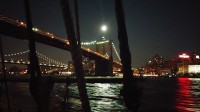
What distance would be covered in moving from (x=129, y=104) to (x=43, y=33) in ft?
258

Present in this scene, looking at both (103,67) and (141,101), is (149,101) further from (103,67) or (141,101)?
(103,67)

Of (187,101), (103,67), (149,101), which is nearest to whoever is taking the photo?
(149,101)

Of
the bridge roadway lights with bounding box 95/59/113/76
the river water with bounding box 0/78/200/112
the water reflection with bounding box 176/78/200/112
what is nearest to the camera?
the river water with bounding box 0/78/200/112

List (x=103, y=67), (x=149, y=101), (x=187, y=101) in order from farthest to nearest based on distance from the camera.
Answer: (x=103, y=67) → (x=187, y=101) → (x=149, y=101)

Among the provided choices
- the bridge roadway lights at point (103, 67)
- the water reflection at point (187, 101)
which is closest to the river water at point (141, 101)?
the water reflection at point (187, 101)

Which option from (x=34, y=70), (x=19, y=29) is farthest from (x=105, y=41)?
(x=34, y=70)

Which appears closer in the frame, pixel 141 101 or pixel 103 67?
pixel 141 101

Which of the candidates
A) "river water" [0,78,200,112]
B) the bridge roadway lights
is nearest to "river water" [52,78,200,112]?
"river water" [0,78,200,112]

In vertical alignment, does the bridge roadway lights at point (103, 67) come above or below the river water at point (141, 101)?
above

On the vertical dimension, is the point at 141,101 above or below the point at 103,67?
below

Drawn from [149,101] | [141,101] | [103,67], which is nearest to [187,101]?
[149,101]

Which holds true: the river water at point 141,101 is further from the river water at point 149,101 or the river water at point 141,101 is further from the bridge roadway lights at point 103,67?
the bridge roadway lights at point 103,67

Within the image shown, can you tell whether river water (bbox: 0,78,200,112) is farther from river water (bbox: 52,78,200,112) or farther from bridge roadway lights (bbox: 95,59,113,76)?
bridge roadway lights (bbox: 95,59,113,76)

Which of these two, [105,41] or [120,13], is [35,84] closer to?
[120,13]
